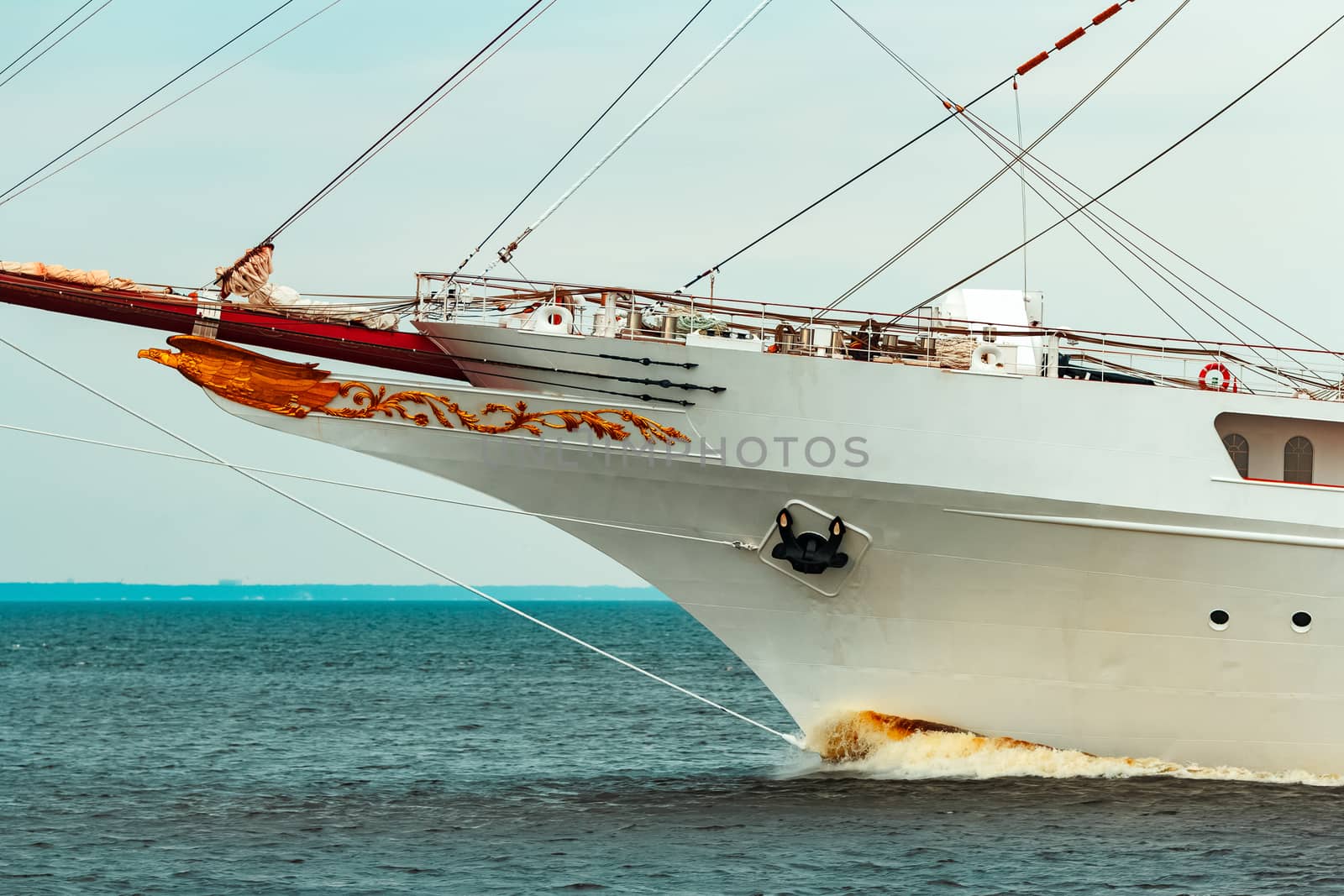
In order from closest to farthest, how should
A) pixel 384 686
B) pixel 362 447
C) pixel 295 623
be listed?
pixel 362 447
pixel 384 686
pixel 295 623

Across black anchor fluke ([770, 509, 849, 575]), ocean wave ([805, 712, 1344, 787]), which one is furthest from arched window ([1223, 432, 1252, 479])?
black anchor fluke ([770, 509, 849, 575])

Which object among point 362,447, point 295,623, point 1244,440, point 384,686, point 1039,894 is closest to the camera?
point 1039,894

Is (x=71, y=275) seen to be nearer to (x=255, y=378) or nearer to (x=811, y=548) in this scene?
(x=255, y=378)

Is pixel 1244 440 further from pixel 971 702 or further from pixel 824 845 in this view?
pixel 824 845

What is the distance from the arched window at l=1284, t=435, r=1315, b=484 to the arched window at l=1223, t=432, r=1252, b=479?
1.32 ft

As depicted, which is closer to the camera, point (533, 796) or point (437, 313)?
point (437, 313)

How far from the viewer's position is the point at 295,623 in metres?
103

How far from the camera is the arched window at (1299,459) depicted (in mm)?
15875

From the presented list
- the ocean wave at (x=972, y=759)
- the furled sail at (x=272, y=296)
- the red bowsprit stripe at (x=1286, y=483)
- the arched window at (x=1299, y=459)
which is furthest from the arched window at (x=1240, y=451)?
the furled sail at (x=272, y=296)

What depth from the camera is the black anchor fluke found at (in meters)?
15.0

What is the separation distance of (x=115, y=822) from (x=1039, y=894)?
969cm

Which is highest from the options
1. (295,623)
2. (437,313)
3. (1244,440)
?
(437,313)

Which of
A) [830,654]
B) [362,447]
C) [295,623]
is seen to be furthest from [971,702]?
[295,623]

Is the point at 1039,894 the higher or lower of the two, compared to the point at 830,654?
lower
